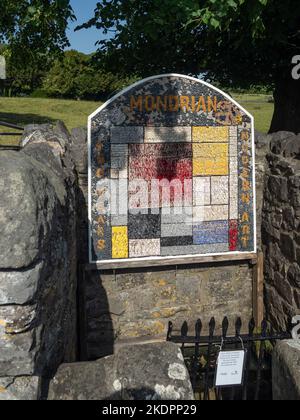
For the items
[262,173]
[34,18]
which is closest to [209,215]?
[262,173]

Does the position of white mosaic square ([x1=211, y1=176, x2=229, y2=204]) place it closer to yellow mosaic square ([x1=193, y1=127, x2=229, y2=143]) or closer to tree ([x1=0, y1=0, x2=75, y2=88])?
yellow mosaic square ([x1=193, y1=127, x2=229, y2=143])

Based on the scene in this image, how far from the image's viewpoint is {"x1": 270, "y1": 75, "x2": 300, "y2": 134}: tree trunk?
820 centimetres

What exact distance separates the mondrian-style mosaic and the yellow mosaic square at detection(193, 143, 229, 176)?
0.01 metres

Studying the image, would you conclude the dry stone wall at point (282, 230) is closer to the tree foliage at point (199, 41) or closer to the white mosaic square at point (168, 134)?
the white mosaic square at point (168, 134)

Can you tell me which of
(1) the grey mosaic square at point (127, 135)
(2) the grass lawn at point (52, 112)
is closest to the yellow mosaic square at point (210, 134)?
(1) the grey mosaic square at point (127, 135)

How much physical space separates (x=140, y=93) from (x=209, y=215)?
5.21 feet

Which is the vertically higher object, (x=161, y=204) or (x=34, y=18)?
(x=34, y=18)

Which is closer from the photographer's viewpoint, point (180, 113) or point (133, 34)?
point (180, 113)

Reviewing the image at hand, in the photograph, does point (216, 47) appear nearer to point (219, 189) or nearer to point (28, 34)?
point (219, 189)

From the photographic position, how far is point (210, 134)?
5.07 meters

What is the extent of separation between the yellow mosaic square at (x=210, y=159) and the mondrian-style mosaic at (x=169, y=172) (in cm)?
1

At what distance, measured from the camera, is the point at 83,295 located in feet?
16.4
